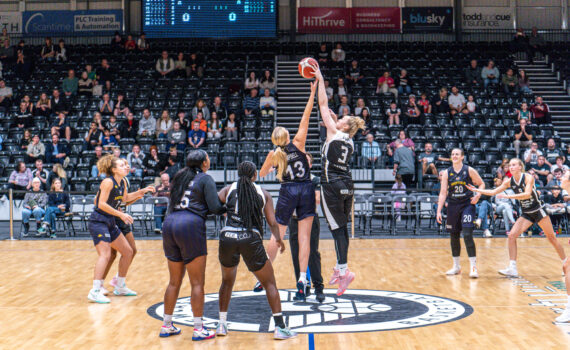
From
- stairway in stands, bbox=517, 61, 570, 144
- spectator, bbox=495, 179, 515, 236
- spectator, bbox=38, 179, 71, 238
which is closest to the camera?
spectator, bbox=495, 179, 515, 236

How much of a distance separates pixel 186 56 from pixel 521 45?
12.0 metres

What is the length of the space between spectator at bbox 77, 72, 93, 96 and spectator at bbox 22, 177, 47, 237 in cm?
678

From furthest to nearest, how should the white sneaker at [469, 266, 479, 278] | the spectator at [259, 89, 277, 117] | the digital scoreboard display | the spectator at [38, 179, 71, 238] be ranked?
the digital scoreboard display → the spectator at [259, 89, 277, 117] → the spectator at [38, 179, 71, 238] → the white sneaker at [469, 266, 479, 278]

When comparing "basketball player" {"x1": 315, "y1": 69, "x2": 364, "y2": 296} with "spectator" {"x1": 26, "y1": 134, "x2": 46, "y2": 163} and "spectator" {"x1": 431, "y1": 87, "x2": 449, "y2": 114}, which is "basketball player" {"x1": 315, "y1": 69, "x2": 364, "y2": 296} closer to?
"spectator" {"x1": 26, "y1": 134, "x2": 46, "y2": 163}

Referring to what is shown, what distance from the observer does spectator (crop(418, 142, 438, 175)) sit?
17.3 meters

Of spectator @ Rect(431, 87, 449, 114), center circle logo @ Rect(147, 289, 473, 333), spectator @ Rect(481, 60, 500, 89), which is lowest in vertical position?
center circle logo @ Rect(147, 289, 473, 333)

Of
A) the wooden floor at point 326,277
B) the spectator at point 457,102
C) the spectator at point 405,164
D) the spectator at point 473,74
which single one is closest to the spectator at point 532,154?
the spectator at point 405,164

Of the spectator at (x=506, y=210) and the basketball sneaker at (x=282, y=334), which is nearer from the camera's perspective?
the basketball sneaker at (x=282, y=334)

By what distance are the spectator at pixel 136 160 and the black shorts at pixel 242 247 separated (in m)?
11.9

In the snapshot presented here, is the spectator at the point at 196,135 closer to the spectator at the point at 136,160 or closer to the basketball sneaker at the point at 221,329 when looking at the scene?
the spectator at the point at 136,160

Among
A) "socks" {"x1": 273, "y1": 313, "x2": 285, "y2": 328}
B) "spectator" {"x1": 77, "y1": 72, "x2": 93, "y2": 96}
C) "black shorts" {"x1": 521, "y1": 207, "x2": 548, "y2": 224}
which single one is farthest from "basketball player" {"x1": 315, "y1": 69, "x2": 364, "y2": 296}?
"spectator" {"x1": 77, "y1": 72, "x2": 93, "y2": 96}

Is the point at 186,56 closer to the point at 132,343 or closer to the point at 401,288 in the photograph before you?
the point at 401,288

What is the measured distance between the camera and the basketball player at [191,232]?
588 centimetres

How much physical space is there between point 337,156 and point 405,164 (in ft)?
32.6
